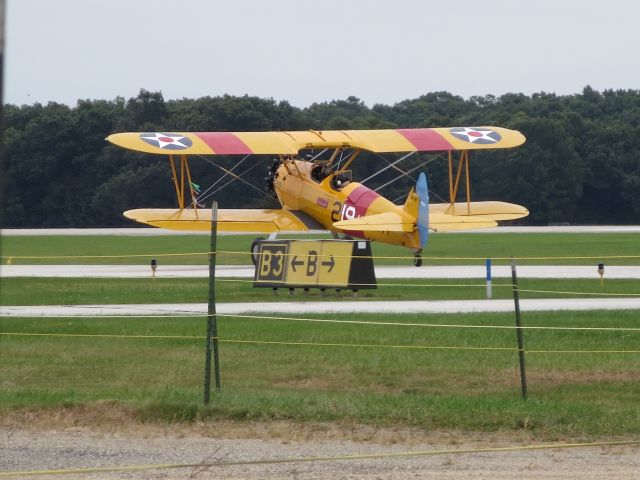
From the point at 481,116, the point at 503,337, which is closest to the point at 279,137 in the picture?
the point at 503,337

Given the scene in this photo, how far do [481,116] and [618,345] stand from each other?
72.3 m

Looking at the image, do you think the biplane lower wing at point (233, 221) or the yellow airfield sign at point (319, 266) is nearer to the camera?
the yellow airfield sign at point (319, 266)

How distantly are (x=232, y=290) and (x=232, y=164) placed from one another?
49425 mm

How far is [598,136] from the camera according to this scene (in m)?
79.6

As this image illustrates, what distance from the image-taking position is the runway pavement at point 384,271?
30.8 meters

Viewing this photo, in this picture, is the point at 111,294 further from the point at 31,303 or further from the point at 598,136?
the point at 598,136

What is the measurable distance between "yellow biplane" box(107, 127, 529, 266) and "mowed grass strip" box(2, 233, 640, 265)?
1673 mm

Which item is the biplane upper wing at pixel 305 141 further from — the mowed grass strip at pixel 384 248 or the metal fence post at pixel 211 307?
the metal fence post at pixel 211 307

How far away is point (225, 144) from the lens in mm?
35312

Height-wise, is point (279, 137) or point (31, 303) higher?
point (279, 137)

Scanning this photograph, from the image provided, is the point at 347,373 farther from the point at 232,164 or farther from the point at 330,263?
the point at 232,164

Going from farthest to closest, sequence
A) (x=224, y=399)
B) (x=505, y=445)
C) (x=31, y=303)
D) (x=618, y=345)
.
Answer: (x=31, y=303) < (x=618, y=345) < (x=224, y=399) < (x=505, y=445)

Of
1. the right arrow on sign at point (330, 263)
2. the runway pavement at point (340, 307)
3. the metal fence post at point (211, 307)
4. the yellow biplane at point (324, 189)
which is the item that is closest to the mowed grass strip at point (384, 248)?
the yellow biplane at point (324, 189)

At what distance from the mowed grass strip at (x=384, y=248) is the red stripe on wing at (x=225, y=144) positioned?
3.33 m
